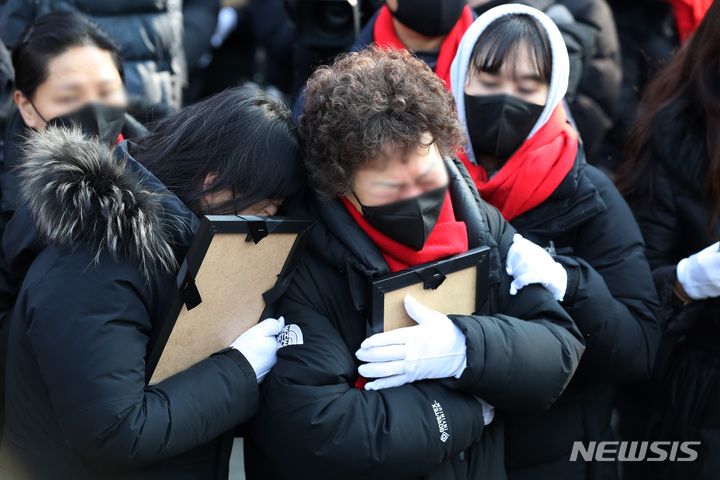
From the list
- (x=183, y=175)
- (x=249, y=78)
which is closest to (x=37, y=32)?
(x=183, y=175)

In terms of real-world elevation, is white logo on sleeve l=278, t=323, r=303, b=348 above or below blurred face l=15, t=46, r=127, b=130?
below

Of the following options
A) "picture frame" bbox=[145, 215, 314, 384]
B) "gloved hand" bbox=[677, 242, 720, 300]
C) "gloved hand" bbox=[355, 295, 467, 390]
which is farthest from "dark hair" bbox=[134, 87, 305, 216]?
"gloved hand" bbox=[677, 242, 720, 300]

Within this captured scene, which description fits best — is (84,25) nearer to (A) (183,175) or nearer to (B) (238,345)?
(A) (183,175)

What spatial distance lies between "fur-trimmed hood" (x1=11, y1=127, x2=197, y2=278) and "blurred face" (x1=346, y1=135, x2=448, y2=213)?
42 centimetres

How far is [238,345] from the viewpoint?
177 cm

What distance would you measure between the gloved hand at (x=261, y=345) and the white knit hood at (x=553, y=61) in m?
0.89

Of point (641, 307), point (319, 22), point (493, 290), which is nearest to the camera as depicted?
point (493, 290)

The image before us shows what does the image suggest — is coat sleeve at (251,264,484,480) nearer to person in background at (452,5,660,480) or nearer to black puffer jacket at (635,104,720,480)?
person in background at (452,5,660,480)

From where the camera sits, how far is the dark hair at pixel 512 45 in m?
2.20

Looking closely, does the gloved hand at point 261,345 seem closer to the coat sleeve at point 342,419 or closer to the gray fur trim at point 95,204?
the coat sleeve at point 342,419

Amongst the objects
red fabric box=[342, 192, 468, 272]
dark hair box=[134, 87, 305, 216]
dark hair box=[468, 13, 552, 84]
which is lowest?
red fabric box=[342, 192, 468, 272]

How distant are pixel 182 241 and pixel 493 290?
0.82m

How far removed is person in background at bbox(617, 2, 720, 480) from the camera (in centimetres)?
236

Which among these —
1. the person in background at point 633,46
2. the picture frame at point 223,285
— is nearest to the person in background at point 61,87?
the picture frame at point 223,285
